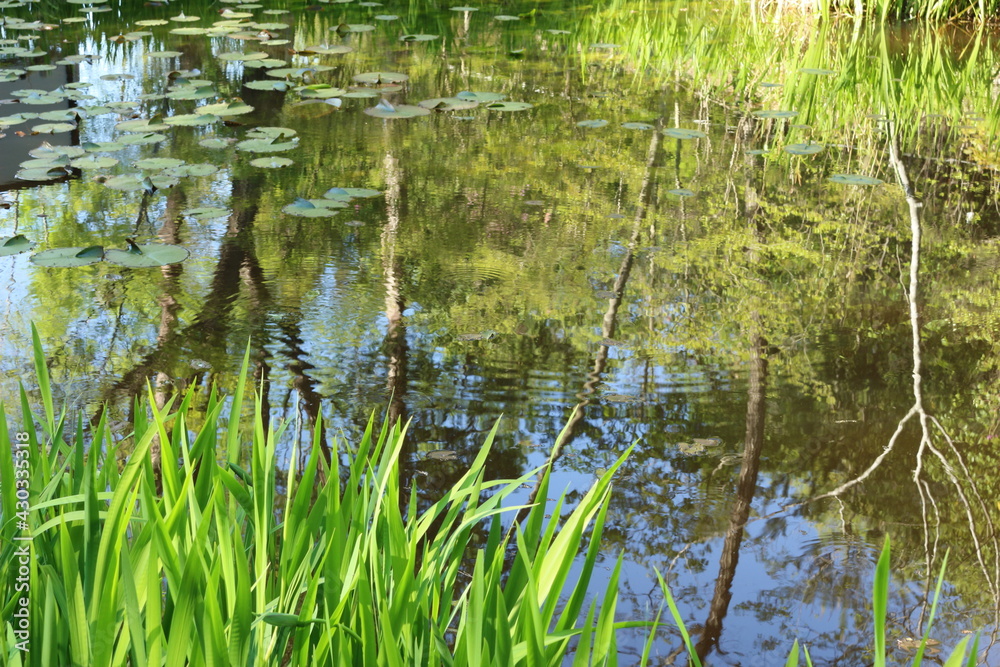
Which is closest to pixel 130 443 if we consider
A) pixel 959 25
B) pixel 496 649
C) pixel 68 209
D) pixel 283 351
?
pixel 283 351

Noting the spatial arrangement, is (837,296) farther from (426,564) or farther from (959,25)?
(959,25)

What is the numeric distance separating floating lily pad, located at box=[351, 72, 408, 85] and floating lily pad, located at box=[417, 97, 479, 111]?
515 millimetres

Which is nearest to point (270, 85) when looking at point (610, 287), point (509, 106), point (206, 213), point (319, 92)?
point (319, 92)

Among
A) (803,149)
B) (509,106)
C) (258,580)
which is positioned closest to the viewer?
(258,580)

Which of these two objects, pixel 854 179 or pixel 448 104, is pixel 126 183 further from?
pixel 854 179

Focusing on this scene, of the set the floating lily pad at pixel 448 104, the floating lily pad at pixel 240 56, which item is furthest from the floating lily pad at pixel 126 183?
the floating lily pad at pixel 240 56

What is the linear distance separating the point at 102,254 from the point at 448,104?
271cm

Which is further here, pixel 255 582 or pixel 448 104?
pixel 448 104

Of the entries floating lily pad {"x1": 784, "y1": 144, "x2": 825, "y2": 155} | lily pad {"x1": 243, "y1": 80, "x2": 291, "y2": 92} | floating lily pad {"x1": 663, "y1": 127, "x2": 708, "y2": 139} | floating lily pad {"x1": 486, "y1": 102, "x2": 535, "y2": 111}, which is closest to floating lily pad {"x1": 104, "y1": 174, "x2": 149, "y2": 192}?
lily pad {"x1": 243, "y1": 80, "x2": 291, "y2": 92}

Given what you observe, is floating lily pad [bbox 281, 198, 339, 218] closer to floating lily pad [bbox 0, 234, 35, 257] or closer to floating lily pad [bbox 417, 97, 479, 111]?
floating lily pad [bbox 0, 234, 35, 257]

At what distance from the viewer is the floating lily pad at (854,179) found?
447cm

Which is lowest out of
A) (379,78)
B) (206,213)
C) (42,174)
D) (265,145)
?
(206,213)

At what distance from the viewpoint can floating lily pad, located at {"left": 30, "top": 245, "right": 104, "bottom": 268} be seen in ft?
11.3

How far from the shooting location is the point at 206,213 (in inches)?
157
